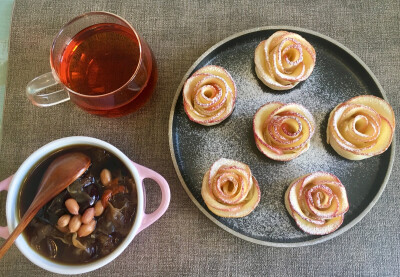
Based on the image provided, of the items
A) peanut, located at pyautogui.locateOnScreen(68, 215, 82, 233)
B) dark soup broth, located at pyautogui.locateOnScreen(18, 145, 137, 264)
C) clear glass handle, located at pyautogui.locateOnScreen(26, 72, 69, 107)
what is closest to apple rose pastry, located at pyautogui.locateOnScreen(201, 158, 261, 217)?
dark soup broth, located at pyautogui.locateOnScreen(18, 145, 137, 264)

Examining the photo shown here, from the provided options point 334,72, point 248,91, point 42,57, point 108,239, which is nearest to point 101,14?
point 42,57

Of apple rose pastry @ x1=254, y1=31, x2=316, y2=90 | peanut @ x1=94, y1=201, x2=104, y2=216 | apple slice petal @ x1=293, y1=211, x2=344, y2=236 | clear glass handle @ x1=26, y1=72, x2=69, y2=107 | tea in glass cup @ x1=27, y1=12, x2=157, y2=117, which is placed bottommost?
peanut @ x1=94, y1=201, x2=104, y2=216

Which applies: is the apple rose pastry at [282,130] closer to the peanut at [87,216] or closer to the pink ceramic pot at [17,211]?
the pink ceramic pot at [17,211]

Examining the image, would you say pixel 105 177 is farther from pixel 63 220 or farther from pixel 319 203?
pixel 319 203

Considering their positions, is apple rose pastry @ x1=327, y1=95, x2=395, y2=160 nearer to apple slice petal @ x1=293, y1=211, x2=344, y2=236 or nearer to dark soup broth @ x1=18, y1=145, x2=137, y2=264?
apple slice petal @ x1=293, y1=211, x2=344, y2=236

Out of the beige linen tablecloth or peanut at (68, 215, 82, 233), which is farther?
the beige linen tablecloth

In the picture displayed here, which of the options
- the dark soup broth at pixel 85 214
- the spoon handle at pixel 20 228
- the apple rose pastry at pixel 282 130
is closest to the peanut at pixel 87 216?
the dark soup broth at pixel 85 214

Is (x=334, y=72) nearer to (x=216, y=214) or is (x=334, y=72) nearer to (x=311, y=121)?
(x=311, y=121)

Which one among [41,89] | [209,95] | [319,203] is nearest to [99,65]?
[41,89]
